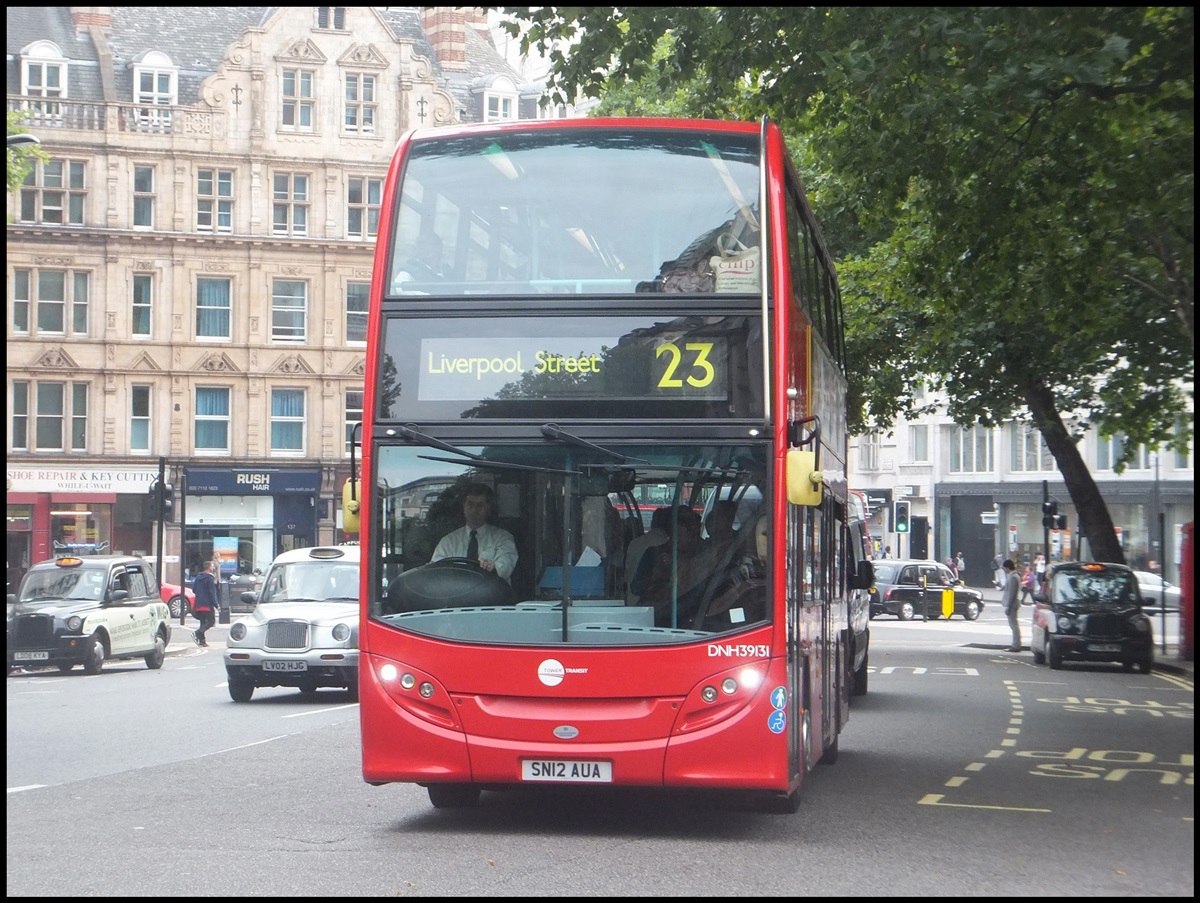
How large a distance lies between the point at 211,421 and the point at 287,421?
2.33 metres

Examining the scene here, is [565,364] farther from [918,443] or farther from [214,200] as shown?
[918,443]

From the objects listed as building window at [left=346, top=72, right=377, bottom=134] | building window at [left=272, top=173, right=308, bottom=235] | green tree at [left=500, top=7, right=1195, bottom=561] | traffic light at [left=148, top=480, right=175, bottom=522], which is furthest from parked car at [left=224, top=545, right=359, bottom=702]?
building window at [left=346, top=72, right=377, bottom=134]

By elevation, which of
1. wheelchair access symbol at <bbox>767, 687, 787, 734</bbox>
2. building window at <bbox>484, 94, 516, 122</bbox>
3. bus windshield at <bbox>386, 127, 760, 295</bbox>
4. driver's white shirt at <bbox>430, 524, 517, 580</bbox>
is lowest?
wheelchair access symbol at <bbox>767, 687, 787, 734</bbox>

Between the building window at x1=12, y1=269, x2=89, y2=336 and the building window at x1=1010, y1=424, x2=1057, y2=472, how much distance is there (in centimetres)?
3539

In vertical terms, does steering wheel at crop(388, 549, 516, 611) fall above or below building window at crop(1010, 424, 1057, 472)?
below

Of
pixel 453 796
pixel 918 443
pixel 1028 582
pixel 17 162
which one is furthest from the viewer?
pixel 918 443

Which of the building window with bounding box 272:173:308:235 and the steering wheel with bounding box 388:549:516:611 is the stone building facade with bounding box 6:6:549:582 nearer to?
the building window with bounding box 272:173:308:235

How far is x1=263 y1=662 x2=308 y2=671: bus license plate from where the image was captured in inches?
835

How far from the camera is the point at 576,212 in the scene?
10125 millimetres

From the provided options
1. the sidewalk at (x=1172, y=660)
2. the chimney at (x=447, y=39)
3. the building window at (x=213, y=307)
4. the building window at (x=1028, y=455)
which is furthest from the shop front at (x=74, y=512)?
the building window at (x=1028, y=455)

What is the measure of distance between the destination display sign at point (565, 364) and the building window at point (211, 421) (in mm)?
44869

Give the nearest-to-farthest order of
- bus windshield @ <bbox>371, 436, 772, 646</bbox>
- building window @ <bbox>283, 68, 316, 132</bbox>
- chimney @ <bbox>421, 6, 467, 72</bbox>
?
bus windshield @ <bbox>371, 436, 772, 646</bbox> < building window @ <bbox>283, 68, 316, 132</bbox> < chimney @ <bbox>421, 6, 467, 72</bbox>

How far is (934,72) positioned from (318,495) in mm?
42207

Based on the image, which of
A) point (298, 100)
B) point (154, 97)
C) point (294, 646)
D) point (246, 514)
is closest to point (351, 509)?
point (294, 646)
